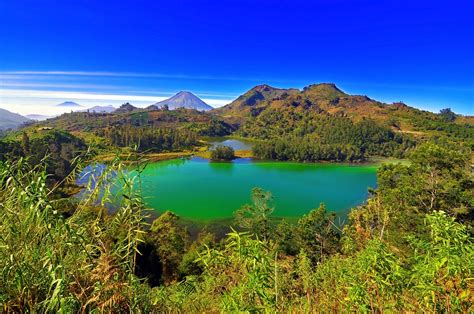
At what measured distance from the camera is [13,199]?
1.76m

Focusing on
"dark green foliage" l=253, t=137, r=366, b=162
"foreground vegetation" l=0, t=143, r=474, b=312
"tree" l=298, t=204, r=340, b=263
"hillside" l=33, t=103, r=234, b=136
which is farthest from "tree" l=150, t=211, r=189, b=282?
"hillside" l=33, t=103, r=234, b=136

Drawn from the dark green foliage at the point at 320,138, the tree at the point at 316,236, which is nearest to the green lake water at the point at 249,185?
the dark green foliage at the point at 320,138

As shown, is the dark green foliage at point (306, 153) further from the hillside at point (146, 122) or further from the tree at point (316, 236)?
the tree at point (316, 236)

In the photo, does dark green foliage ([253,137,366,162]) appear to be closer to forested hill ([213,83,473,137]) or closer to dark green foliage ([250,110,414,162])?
dark green foliage ([250,110,414,162])

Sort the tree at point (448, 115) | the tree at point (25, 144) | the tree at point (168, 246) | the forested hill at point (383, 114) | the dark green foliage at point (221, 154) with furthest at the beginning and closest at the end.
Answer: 1. the tree at point (448, 115)
2. the forested hill at point (383, 114)
3. the dark green foliage at point (221, 154)
4. the tree at point (25, 144)
5. the tree at point (168, 246)

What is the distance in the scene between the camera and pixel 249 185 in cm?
4619

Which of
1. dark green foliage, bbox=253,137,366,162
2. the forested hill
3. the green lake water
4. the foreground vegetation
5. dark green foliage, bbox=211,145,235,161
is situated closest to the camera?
the foreground vegetation

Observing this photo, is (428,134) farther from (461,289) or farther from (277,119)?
(461,289)

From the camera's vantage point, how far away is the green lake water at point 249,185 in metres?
33.8

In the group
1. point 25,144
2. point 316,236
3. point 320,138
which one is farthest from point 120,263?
point 320,138

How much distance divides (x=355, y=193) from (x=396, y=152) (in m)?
49.2

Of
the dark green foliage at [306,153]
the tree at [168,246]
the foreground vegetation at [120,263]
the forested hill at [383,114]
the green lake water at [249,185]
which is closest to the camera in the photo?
the foreground vegetation at [120,263]

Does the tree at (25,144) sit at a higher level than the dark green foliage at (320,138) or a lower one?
lower

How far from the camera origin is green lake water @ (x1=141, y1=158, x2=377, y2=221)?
111ft
